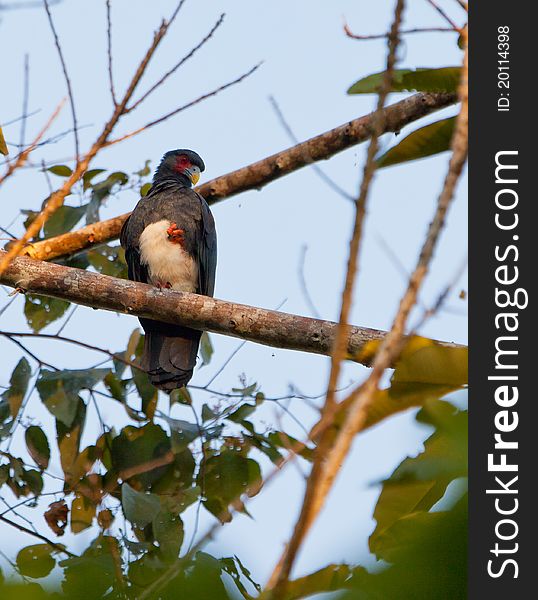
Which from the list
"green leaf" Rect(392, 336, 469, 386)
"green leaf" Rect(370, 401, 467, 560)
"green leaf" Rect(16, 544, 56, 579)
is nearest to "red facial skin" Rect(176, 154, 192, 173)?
"green leaf" Rect(16, 544, 56, 579)

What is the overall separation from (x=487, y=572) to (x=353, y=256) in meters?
0.41

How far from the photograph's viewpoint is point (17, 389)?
9.75ft

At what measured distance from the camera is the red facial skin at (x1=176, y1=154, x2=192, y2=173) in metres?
4.77

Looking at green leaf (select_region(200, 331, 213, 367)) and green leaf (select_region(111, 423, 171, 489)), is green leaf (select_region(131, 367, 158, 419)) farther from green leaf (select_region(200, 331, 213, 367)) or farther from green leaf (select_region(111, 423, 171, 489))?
green leaf (select_region(200, 331, 213, 367))

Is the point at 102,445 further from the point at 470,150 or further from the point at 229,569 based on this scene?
the point at 229,569

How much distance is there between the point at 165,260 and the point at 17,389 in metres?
1.36

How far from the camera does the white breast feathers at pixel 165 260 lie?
4109mm

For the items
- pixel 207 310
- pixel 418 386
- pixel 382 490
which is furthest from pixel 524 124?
pixel 207 310

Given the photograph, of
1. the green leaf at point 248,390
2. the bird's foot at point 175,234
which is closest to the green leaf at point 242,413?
the green leaf at point 248,390

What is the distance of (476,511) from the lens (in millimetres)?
841

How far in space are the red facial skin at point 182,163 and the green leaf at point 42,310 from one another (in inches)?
56.6

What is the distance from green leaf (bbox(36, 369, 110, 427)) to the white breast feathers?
1226 millimetres

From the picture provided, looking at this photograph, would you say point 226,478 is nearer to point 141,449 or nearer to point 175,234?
point 141,449

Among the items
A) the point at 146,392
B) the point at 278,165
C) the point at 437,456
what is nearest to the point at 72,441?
the point at 146,392
